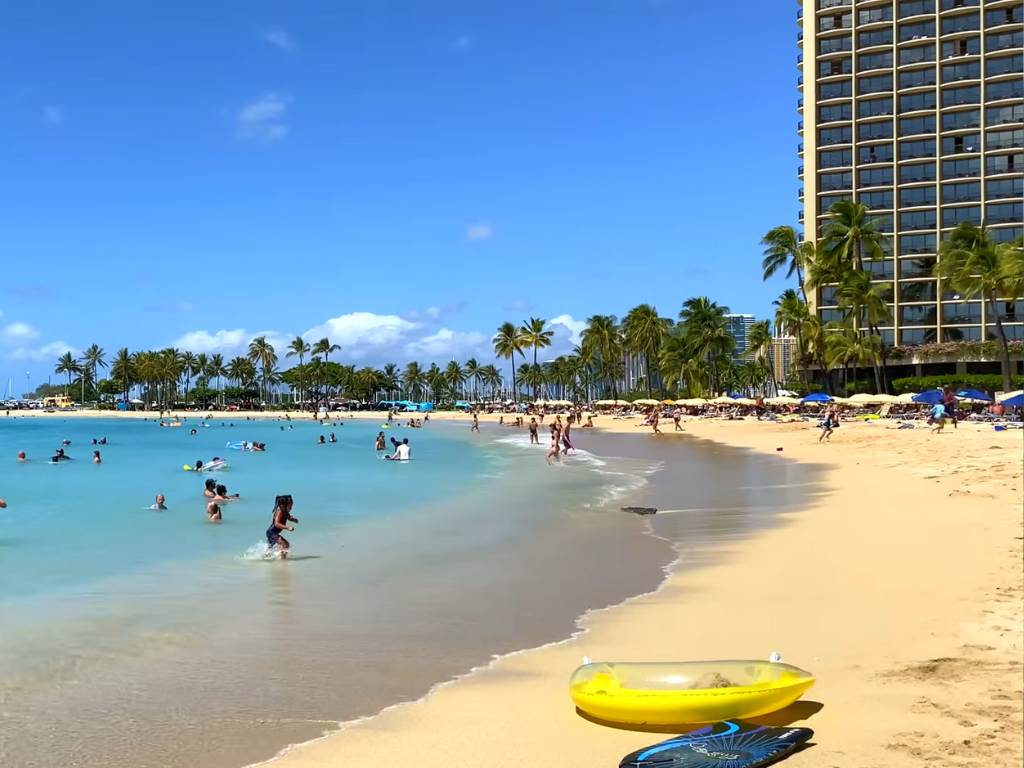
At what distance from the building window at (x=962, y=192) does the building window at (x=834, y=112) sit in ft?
35.6

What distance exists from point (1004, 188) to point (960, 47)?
1347 centimetres

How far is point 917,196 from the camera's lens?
74.2 meters

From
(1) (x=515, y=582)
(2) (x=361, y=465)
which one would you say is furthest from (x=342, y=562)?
(2) (x=361, y=465)

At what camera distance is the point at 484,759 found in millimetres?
5043

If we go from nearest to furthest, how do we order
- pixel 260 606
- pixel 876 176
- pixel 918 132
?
pixel 260 606 → pixel 918 132 → pixel 876 176

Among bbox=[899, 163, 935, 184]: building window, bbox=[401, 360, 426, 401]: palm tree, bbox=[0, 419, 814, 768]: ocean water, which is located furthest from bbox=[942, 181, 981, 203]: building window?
bbox=[401, 360, 426, 401]: palm tree

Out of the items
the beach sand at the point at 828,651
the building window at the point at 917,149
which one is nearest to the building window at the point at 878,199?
the building window at the point at 917,149

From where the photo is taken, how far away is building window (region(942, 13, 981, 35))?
2854 inches

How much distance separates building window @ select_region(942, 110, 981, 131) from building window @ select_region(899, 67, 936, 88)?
342 cm

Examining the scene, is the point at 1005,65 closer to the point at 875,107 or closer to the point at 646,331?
the point at 875,107

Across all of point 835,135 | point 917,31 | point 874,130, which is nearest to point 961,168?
point 874,130

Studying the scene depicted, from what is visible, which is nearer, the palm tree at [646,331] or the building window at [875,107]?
the building window at [875,107]

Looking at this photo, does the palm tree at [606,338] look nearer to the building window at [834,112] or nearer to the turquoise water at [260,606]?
the building window at [834,112]

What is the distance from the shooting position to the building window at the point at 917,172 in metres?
73.8
